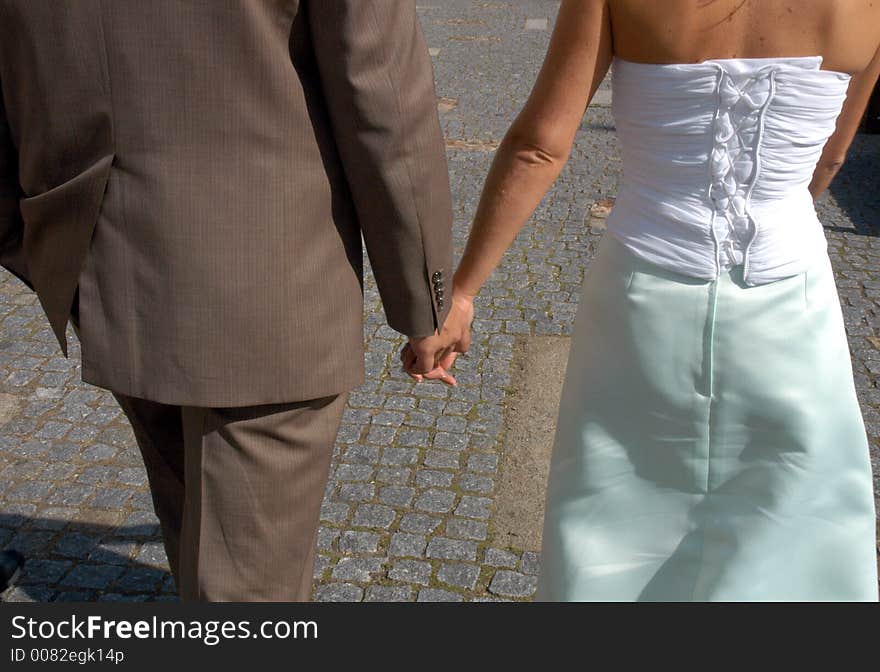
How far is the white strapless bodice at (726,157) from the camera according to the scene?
1.81m

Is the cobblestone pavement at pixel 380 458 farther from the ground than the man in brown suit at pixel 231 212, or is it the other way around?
the man in brown suit at pixel 231 212

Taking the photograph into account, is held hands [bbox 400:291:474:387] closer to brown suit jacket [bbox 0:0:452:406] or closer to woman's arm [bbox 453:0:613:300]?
woman's arm [bbox 453:0:613:300]

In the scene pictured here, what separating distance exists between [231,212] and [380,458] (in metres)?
1.96

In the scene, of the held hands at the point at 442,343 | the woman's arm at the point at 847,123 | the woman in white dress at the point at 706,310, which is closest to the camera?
the woman in white dress at the point at 706,310

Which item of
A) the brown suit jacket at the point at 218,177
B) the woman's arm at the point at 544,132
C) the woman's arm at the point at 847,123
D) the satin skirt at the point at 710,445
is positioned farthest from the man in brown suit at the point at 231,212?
the woman's arm at the point at 847,123

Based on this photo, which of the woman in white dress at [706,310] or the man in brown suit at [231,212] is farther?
the woman in white dress at [706,310]

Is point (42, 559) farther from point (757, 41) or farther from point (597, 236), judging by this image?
point (597, 236)

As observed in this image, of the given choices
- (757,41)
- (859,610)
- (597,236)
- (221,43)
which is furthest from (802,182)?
(597,236)

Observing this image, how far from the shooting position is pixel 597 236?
5707mm

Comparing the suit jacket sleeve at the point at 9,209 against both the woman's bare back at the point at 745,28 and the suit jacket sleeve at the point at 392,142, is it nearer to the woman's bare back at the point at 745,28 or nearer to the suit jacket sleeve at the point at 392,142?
the suit jacket sleeve at the point at 392,142

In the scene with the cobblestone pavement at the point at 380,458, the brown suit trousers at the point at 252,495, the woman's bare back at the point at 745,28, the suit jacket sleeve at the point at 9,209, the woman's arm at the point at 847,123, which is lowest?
the cobblestone pavement at the point at 380,458

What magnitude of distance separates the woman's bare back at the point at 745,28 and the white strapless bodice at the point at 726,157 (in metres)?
0.02

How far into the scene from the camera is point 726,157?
1.87 m

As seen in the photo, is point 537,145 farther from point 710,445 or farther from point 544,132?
point 710,445
